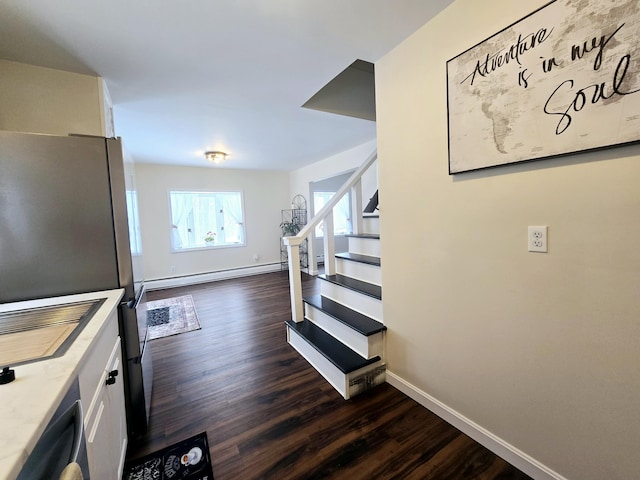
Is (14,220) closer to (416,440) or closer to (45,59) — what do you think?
(45,59)

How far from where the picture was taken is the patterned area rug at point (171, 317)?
10.4ft

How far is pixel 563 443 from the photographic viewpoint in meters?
1.17

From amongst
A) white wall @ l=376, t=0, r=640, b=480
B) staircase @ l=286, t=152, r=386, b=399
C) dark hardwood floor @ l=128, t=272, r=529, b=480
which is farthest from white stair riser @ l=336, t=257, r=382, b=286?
dark hardwood floor @ l=128, t=272, r=529, b=480

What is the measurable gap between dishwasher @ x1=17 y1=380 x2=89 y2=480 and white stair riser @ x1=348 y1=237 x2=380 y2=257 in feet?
7.88

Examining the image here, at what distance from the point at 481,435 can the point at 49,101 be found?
131 inches

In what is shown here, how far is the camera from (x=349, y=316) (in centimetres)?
223

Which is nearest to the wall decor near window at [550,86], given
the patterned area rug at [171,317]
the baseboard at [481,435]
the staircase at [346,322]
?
the staircase at [346,322]

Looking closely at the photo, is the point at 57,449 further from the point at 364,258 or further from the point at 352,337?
the point at 364,258

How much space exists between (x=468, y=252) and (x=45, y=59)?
9.07 ft

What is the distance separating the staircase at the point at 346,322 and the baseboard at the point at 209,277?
3.40 meters

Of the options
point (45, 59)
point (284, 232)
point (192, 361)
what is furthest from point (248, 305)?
point (45, 59)

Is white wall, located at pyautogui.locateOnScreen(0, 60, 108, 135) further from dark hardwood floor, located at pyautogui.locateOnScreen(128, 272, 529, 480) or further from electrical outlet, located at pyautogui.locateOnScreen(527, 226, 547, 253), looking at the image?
electrical outlet, located at pyautogui.locateOnScreen(527, 226, 547, 253)

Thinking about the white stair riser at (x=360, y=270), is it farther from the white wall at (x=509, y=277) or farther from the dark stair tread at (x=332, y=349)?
the dark stair tread at (x=332, y=349)

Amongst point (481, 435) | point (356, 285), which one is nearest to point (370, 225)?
point (356, 285)
